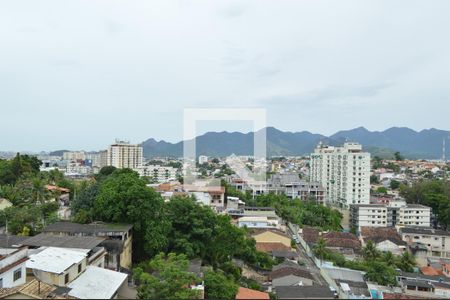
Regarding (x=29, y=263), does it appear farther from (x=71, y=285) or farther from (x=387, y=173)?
(x=387, y=173)

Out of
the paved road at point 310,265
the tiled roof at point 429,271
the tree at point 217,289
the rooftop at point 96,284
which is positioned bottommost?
the tiled roof at point 429,271

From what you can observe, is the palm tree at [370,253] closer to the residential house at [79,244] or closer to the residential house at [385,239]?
the residential house at [385,239]

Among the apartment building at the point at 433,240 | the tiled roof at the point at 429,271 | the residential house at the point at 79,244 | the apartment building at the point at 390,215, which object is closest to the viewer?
the residential house at the point at 79,244

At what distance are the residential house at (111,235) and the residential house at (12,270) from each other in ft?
10.6

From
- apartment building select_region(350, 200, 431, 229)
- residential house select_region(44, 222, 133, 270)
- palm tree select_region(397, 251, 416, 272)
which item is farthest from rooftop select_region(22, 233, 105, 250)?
apartment building select_region(350, 200, 431, 229)

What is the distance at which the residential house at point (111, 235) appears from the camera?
1245 cm

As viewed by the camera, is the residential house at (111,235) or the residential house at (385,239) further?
the residential house at (385,239)

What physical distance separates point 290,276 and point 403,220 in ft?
62.8

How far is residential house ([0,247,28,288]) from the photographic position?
8625 mm

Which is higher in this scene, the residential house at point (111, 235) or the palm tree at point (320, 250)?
the residential house at point (111, 235)

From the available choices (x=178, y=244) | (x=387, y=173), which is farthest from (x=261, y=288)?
(x=387, y=173)

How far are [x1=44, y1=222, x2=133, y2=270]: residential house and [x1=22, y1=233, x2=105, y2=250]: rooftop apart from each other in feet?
1.38

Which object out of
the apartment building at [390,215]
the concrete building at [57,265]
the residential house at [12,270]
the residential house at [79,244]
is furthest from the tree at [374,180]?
the residential house at [12,270]

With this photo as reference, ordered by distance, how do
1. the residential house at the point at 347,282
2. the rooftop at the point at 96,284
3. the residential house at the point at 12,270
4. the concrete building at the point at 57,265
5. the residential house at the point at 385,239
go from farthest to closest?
the residential house at the point at 385,239 → the residential house at the point at 347,282 → the concrete building at the point at 57,265 → the rooftop at the point at 96,284 → the residential house at the point at 12,270
